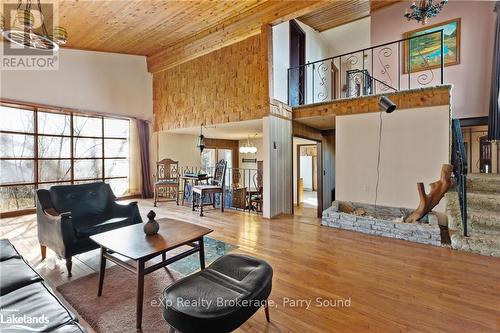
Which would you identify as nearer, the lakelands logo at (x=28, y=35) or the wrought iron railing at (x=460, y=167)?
the lakelands logo at (x=28, y=35)

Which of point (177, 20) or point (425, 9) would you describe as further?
point (177, 20)

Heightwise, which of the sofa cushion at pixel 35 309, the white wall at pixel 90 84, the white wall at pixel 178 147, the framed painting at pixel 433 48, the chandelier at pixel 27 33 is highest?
the framed painting at pixel 433 48

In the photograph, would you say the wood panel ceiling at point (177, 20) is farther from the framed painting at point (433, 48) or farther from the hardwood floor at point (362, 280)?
the hardwood floor at point (362, 280)

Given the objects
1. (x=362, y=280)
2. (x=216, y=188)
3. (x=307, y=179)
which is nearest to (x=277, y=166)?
(x=216, y=188)

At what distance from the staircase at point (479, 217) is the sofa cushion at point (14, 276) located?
423 centimetres

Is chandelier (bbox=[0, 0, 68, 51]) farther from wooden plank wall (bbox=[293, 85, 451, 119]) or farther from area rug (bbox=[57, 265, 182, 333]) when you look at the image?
wooden plank wall (bbox=[293, 85, 451, 119])

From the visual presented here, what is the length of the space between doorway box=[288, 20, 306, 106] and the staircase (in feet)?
11.7

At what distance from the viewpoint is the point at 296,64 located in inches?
234

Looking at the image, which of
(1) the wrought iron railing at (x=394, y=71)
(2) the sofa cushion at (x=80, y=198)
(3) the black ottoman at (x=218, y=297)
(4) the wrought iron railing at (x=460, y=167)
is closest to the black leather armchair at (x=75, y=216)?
(2) the sofa cushion at (x=80, y=198)

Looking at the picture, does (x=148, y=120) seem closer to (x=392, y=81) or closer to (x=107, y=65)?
(x=107, y=65)

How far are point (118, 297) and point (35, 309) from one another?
94cm

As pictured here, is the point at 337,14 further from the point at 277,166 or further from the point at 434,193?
the point at 434,193

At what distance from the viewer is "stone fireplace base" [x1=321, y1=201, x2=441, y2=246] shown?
127 inches

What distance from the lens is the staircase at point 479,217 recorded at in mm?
2875
